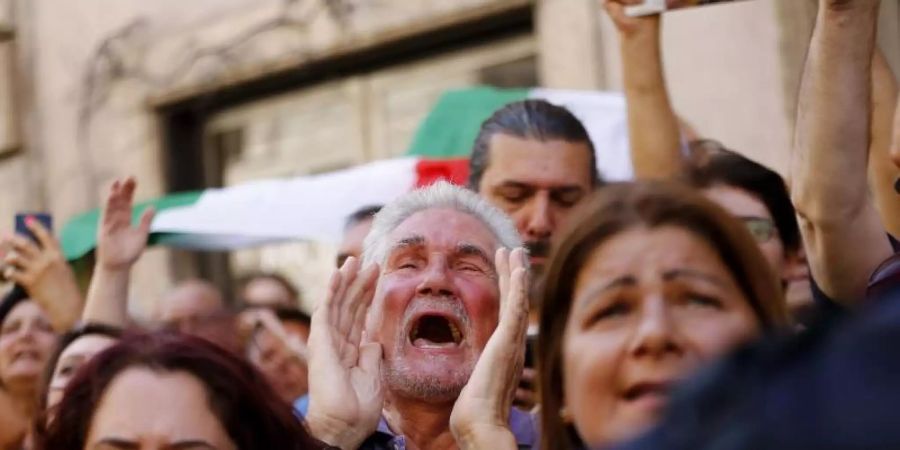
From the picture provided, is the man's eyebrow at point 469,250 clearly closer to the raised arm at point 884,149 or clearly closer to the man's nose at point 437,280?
the man's nose at point 437,280

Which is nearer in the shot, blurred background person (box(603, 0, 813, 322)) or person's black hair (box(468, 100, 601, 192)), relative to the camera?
blurred background person (box(603, 0, 813, 322))

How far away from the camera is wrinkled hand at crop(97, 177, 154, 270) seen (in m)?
4.16

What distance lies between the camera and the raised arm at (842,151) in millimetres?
2533

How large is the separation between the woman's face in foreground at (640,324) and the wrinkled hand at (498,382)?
0.55 metres

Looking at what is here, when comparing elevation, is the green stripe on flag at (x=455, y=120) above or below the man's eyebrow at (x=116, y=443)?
above

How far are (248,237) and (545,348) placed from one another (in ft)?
11.8

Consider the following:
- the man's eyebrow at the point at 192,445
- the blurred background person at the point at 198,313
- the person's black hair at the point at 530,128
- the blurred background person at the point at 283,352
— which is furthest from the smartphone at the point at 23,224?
the man's eyebrow at the point at 192,445

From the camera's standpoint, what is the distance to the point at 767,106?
5312mm

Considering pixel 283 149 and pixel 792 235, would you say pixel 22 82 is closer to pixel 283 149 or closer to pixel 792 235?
pixel 283 149

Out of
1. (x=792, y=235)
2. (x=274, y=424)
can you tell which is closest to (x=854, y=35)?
(x=792, y=235)

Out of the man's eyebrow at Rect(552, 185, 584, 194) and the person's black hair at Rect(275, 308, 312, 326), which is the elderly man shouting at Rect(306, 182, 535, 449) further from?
the person's black hair at Rect(275, 308, 312, 326)

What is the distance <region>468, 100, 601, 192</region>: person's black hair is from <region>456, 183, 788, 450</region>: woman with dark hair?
1.65 metres

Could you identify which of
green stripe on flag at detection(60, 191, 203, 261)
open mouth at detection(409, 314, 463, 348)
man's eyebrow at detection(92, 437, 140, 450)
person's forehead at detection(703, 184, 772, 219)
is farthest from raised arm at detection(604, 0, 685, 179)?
green stripe on flag at detection(60, 191, 203, 261)

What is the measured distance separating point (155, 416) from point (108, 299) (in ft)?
6.04
